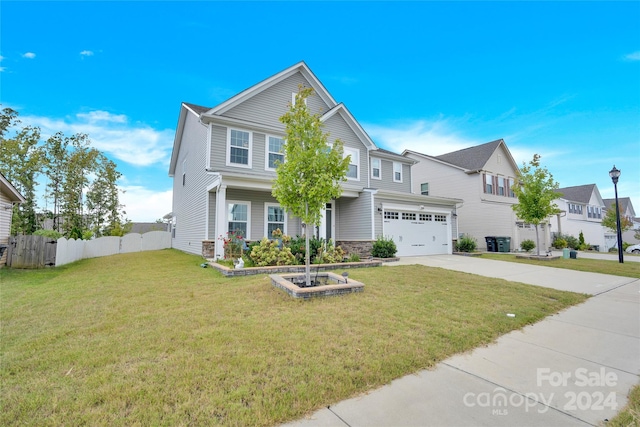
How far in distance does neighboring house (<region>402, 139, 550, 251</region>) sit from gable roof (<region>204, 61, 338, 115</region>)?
8.49 m

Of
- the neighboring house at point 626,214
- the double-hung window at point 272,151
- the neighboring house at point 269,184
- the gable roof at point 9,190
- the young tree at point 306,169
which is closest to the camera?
the young tree at point 306,169

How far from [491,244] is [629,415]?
19.6m

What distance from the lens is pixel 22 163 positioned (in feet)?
51.9

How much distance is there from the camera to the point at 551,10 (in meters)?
9.36

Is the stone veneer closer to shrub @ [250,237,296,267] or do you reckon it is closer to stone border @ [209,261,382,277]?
stone border @ [209,261,382,277]

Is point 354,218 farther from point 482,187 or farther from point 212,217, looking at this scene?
point 482,187

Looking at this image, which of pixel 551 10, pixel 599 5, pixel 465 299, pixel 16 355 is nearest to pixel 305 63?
pixel 551 10

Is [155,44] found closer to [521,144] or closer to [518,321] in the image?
[518,321]

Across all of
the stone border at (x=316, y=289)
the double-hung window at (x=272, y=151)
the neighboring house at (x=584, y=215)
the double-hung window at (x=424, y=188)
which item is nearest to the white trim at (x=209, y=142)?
the double-hung window at (x=272, y=151)

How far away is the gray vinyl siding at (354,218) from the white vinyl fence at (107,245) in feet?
38.8

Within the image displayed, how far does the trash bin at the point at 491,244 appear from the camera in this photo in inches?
758

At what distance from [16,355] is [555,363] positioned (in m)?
6.12

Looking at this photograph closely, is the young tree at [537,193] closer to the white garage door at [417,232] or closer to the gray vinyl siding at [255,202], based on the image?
the white garage door at [417,232]

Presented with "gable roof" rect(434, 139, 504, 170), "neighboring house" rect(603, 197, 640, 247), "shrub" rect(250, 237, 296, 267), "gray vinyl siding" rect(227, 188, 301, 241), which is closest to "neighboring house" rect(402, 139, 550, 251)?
"gable roof" rect(434, 139, 504, 170)
